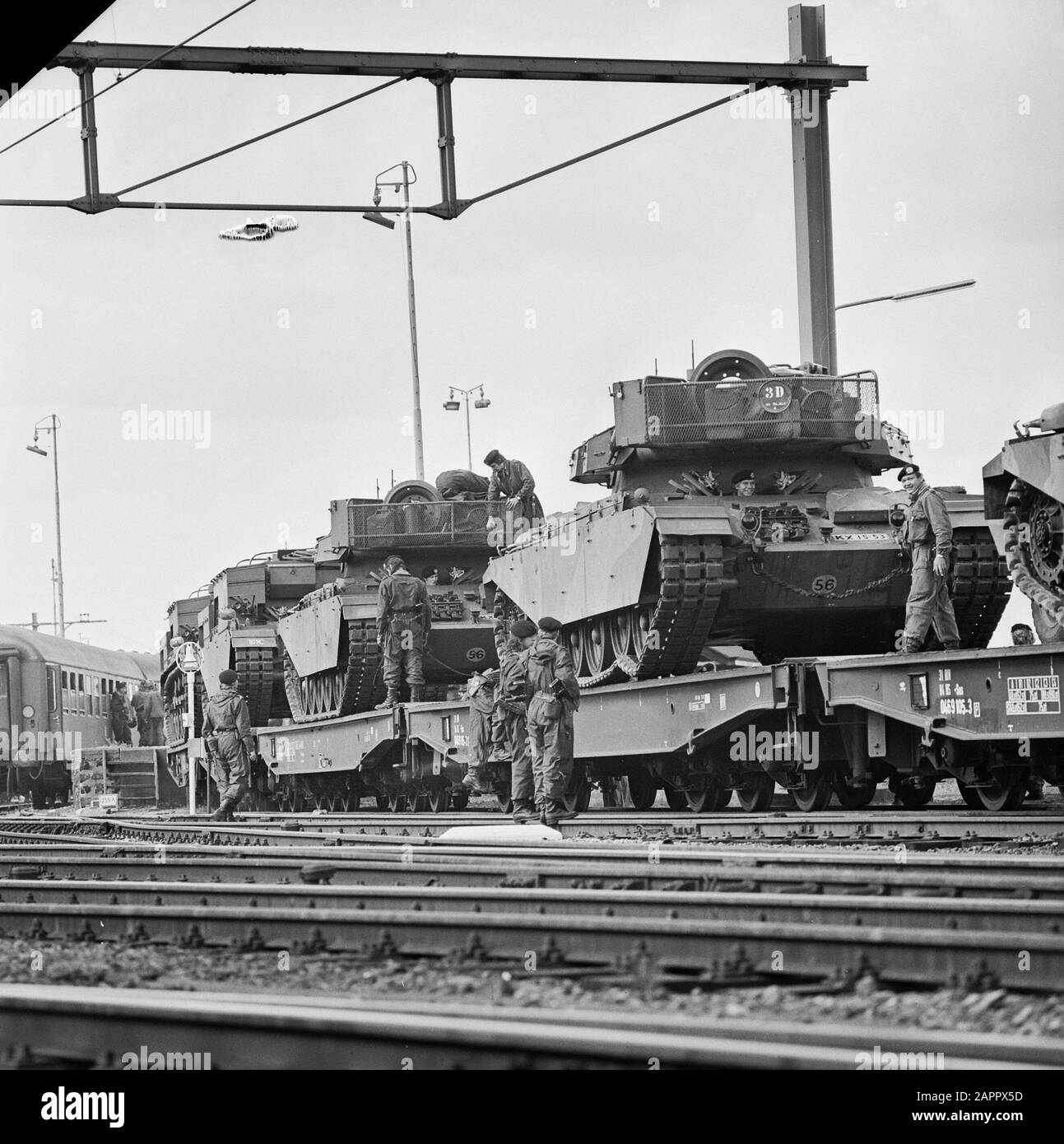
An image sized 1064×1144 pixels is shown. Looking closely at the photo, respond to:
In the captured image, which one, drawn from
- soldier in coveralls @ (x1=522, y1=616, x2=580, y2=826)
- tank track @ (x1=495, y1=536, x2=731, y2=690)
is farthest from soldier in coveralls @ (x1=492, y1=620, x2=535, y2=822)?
tank track @ (x1=495, y1=536, x2=731, y2=690)

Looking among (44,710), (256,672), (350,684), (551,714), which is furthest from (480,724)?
(44,710)

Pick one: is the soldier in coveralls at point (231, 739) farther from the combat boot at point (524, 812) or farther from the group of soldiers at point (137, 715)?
the group of soldiers at point (137, 715)

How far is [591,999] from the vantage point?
6520 millimetres

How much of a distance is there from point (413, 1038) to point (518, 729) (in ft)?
40.2

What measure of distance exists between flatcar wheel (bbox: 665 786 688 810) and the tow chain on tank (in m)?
5.45

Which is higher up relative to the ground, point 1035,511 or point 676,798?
point 1035,511

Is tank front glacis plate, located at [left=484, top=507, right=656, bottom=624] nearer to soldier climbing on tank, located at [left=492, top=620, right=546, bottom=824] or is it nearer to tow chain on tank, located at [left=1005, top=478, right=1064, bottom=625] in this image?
soldier climbing on tank, located at [left=492, top=620, right=546, bottom=824]

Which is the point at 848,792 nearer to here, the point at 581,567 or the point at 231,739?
the point at 581,567

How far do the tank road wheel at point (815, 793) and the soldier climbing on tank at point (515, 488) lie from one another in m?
6.50

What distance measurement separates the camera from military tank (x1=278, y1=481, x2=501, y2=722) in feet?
80.5

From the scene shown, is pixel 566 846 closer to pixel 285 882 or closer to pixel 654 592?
pixel 285 882

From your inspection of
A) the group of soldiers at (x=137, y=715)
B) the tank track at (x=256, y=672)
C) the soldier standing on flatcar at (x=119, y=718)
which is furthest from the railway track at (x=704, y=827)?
the group of soldiers at (x=137, y=715)

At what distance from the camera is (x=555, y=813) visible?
16078 millimetres
